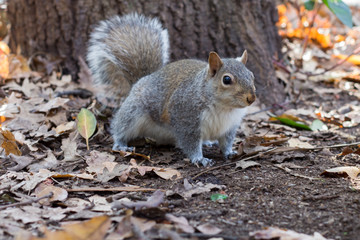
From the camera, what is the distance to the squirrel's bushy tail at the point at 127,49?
411cm

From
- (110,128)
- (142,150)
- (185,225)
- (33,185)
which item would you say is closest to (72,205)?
(33,185)

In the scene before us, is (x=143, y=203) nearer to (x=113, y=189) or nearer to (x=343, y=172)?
(x=113, y=189)

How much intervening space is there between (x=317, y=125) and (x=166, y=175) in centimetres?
193

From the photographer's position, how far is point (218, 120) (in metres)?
3.27

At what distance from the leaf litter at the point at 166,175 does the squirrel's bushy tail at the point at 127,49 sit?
423 mm

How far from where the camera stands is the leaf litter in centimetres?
208

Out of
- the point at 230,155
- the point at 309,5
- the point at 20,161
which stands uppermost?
the point at 309,5

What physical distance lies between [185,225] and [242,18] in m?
3.07

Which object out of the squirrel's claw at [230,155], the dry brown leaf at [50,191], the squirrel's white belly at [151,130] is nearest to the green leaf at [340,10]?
the squirrel's claw at [230,155]

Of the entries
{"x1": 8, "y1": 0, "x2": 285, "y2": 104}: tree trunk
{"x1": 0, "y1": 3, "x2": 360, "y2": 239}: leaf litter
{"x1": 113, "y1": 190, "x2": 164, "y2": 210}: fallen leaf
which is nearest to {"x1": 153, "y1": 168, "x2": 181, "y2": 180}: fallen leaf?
{"x1": 0, "y1": 3, "x2": 360, "y2": 239}: leaf litter

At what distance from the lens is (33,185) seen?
8.55ft

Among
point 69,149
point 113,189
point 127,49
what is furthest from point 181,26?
point 113,189

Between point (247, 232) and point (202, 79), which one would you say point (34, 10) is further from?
point (247, 232)

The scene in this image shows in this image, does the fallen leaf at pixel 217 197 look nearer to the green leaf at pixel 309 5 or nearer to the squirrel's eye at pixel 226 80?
the squirrel's eye at pixel 226 80
